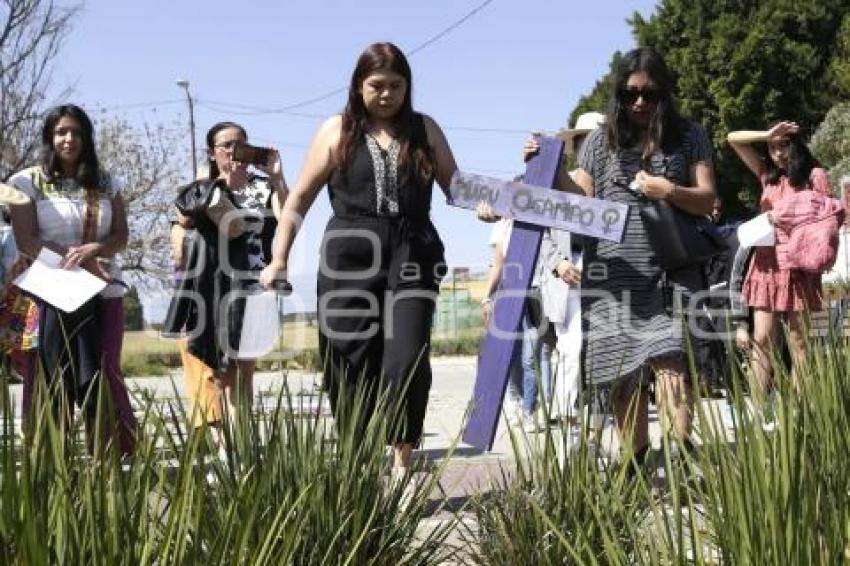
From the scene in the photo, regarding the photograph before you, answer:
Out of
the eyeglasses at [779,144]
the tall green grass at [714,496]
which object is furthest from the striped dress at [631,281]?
the eyeglasses at [779,144]

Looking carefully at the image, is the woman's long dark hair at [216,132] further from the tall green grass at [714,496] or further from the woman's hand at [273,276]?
the tall green grass at [714,496]

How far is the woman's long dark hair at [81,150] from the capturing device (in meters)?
5.43

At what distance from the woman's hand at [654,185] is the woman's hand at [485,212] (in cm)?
53

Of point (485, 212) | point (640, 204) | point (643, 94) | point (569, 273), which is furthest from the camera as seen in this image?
point (569, 273)

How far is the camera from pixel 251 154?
19.0ft

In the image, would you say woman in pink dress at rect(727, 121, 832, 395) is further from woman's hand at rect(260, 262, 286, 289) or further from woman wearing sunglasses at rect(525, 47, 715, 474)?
woman's hand at rect(260, 262, 286, 289)

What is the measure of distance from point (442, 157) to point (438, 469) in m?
1.83

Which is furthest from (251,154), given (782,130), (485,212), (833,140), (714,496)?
(833,140)

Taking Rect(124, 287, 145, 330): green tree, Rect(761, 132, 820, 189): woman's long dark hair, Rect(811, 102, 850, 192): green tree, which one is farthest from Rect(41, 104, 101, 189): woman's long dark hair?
Rect(124, 287, 145, 330): green tree

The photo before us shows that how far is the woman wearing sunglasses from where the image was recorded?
4617mm

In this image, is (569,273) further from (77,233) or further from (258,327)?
(77,233)

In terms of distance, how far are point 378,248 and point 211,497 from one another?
1.91 m

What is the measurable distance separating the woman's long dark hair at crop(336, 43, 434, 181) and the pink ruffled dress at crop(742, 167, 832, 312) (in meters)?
2.93

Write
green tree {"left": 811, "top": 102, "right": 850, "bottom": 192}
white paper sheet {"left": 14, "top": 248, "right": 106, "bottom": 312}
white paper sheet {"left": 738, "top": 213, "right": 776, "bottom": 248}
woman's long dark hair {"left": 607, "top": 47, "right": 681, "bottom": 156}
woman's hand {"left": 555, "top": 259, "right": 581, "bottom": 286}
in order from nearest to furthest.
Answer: woman's long dark hair {"left": 607, "top": 47, "right": 681, "bottom": 156} < white paper sheet {"left": 14, "top": 248, "right": 106, "bottom": 312} < woman's hand {"left": 555, "top": 259, "right": 581, "bottom": 286} < white paper sheet {"left": 738, "top": 213, "right": 776, "bottom": 248} < green tree {"left": 811, "top": 102, "right": 850, "bottom": 192}
